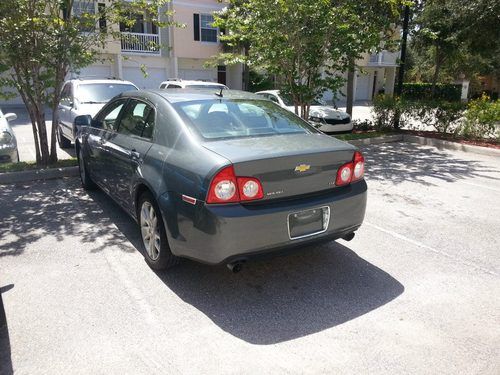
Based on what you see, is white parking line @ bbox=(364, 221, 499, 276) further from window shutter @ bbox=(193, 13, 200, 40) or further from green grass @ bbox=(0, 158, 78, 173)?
window shutter @ bbox=(193, 13, 200, 40)

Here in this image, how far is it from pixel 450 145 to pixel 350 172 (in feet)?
27.0

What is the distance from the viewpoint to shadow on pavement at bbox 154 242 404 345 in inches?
123

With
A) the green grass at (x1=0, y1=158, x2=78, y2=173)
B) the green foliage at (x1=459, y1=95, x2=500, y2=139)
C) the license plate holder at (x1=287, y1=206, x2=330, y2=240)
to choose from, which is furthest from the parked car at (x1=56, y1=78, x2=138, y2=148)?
the green foliage at (x1=459, y1=95, x2=500, y2=139)

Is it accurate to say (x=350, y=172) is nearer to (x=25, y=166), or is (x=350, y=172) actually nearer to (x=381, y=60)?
(x=25, y=166)

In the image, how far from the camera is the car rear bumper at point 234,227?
10.2 feet

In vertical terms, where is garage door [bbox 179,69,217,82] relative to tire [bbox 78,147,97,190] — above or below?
above

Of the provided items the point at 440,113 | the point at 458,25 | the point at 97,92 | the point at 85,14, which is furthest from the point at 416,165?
the point at 458,25

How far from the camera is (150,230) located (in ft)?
12.8

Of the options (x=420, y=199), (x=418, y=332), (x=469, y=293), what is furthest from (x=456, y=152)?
(x=418, y=332)

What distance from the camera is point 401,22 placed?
13867 millimetres

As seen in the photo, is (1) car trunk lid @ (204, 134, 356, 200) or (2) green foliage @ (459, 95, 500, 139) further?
(2) green foliage @ (459, 95, 500, 139)

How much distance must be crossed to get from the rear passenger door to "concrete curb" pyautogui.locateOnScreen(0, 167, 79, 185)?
292 centimetres

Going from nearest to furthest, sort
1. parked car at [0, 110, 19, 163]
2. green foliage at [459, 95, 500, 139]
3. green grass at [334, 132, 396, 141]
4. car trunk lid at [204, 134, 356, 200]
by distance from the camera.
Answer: car trunk lid at [204, 134, 356, 200] < parked car at [0, 110, 19, 163] < green foliage at [459, 95, 500, 139] < green grass at [334, 132, 396, 141]

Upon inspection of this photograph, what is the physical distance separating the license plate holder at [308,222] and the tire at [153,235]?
1095 mm
